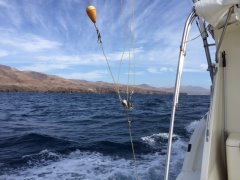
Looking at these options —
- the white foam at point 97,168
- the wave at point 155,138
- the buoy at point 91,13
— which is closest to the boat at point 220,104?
the buoy at point 91,13

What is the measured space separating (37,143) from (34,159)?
266cm

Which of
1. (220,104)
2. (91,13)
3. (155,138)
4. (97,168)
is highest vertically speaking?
(91,13)

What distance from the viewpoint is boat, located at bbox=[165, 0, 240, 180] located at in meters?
3.10

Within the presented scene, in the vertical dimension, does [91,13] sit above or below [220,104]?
above

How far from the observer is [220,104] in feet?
13.0

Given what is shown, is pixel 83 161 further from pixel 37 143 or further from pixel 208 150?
pixel 208 150

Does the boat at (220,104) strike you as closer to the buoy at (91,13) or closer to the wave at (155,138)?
the buoy at (91,13)

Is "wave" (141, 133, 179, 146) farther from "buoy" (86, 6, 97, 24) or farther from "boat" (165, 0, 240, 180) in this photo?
"buoy" (86, 6, 97, 24)

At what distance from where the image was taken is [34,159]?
948cm

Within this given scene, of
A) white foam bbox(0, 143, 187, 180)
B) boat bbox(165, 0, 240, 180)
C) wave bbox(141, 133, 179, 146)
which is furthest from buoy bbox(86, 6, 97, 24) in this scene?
wave bbox(141, 133, 179, 146)

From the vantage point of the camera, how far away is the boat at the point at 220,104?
310cm

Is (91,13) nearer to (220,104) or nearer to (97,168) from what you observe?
(220,104)

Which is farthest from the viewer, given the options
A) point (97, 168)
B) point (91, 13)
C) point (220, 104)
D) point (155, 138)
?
point (155, 138)

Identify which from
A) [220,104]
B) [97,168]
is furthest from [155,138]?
[220,104]
